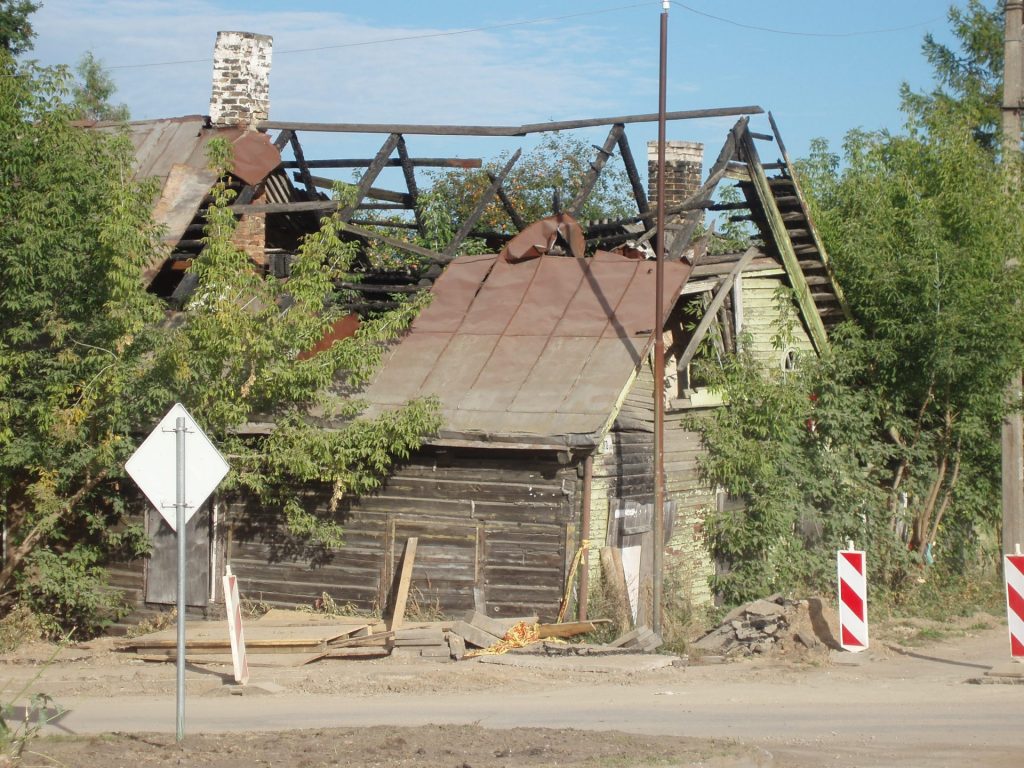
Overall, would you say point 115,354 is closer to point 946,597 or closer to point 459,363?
point 459,363

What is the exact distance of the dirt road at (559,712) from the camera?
8453 mm

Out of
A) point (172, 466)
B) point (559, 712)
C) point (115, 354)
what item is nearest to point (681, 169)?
point (115, 354)

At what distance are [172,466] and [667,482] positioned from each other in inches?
343

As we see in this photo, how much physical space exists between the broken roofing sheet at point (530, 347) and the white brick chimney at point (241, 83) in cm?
446

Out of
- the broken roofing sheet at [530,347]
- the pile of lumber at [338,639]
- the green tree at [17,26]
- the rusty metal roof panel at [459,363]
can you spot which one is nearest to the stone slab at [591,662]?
the pile of lumber at [338,639]

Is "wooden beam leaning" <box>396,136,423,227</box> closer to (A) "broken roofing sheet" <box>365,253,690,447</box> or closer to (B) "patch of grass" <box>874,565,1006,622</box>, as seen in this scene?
(A) "broken roofing sheet" <box>365,253,690,447</box>

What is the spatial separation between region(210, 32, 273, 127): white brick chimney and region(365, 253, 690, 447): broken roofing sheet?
4457 mm

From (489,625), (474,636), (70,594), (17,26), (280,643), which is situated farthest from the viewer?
(17,26)

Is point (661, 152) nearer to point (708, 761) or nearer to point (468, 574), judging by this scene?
point (468, 574)

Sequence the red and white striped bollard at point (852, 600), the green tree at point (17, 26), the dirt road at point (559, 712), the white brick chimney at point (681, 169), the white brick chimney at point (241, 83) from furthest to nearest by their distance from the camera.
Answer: the green tree at point (17, 26)
the white brick chimney at point (681, 169)
the white brick chimney at point (241, 83)
the red and white striped bollard at point (852, 600)
the dirt road at point (559, 712)

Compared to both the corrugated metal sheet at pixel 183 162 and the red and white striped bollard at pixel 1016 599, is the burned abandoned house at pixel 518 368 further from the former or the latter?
the red and white striped bollard at pixel 1016 599

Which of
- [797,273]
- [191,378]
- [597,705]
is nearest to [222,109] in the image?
[191,378]

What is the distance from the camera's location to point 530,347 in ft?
51.3

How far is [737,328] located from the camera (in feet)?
56.8
